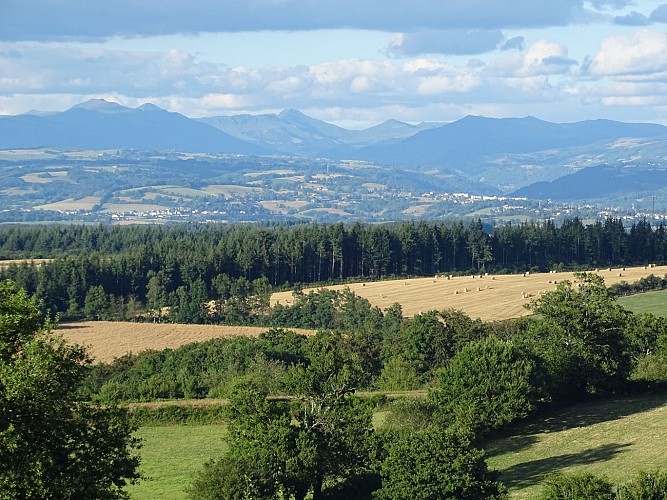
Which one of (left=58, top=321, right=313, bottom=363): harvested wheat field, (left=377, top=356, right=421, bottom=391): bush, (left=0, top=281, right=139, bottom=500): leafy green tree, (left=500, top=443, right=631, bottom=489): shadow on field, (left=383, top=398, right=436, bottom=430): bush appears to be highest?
(left=0, top=281, right=139, bottom=500): leafy green tree

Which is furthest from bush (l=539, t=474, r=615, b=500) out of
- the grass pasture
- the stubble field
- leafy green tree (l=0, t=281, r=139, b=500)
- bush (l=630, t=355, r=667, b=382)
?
the stubble field

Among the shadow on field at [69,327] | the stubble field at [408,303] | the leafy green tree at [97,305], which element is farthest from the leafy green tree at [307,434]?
the leafy green tree at [97,305]

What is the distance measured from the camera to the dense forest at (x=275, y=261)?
115000 millimetres

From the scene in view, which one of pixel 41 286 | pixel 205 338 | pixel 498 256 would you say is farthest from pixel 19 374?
pixel 498 256

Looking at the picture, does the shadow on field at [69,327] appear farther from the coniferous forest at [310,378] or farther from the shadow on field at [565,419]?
the shadow on field at [565,419]

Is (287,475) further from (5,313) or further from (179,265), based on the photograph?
(179,265)

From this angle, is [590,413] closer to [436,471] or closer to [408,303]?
[436,471]

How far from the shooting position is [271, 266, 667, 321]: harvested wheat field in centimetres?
10350

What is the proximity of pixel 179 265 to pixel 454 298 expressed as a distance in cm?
3908

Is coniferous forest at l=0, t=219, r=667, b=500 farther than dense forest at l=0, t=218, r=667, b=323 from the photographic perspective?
No

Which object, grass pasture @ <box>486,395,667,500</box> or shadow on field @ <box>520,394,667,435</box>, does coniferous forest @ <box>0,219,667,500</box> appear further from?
grass pasture @ <box>486,395,667,500</box>

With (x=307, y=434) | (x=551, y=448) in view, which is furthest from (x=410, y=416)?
(x=307, y=434)

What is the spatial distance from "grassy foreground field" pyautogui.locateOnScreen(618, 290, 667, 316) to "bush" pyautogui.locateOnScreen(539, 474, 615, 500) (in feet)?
229

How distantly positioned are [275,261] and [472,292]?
32.8 meters
